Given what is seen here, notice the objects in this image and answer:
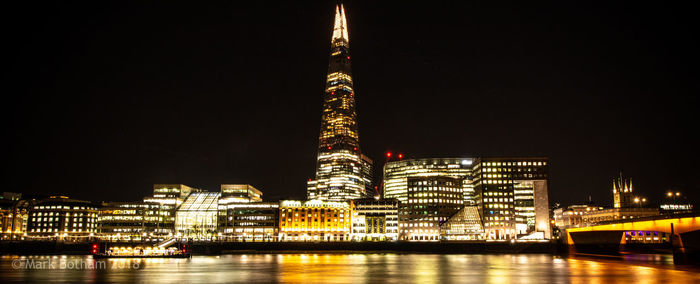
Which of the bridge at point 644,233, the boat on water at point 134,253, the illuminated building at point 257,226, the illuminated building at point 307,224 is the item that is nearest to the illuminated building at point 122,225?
the illuminated building at point 257,226

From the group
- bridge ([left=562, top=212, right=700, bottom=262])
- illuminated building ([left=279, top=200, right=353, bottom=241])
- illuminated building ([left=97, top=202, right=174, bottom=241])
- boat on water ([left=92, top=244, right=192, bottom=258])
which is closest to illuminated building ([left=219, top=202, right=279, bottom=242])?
illuminated building ([left=279, top=200, right=353, bottom=241])

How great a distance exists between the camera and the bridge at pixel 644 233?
8762 centimetres

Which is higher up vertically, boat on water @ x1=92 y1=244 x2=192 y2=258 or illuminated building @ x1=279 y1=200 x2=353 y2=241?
illuminated building @ x1=279 y1=200 x2=353 y2=241

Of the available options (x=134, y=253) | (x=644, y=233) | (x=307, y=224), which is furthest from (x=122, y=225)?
(x=644, y=233)

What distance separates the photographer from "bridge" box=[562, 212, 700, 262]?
87.6 m

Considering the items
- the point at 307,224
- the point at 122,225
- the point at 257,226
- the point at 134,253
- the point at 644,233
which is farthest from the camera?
the point at 257,226

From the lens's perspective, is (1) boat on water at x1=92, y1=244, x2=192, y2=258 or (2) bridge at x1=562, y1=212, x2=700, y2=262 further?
(1) boat on water at x1=92, y1=244, x2=192, y2=258

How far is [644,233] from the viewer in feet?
561

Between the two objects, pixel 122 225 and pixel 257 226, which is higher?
pixel 122 225

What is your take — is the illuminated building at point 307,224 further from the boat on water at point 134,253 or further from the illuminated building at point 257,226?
the boat on water at point 134,253

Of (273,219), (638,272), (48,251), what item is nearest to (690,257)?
(638,272)

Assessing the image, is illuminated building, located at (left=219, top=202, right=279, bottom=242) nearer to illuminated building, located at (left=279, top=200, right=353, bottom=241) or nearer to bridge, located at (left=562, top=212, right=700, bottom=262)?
illuminated building, located at (left=279, top=200, right=353, bottom=241)

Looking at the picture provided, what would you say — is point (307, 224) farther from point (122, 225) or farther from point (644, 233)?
point (644, 233)

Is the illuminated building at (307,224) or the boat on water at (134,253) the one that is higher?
the illuminated building at (307,224)
